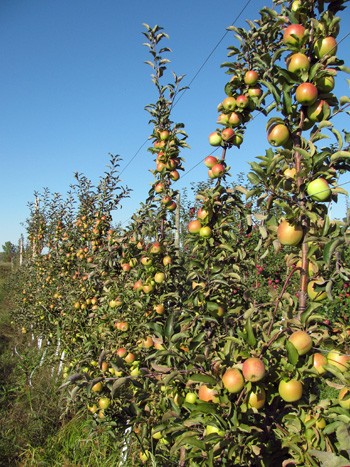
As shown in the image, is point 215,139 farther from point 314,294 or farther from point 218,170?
point 314,294

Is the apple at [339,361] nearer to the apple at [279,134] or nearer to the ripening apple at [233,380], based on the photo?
the ripening apple at [233,380]

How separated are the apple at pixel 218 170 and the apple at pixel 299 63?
0.62 metres

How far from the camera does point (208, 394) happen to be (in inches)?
47.0

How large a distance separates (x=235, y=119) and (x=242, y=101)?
0.30 feet

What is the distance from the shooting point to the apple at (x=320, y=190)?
108 cm

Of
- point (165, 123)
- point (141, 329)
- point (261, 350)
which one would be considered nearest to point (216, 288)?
point (261, 350)

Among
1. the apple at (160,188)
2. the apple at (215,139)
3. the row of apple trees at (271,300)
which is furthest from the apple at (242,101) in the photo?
the apple at (160,188)

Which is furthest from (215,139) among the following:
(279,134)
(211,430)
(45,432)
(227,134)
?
(45,432)

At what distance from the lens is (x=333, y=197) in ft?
3.89

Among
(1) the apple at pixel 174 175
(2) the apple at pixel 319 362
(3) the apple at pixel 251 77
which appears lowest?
(2) the apple at pixel 319 362

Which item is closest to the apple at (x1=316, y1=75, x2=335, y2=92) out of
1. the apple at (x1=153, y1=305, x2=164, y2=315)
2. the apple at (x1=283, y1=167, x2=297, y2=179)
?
the apple at (x1=283, y1=167, x2=297, y2=179)

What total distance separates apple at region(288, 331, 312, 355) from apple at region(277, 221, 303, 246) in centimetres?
31

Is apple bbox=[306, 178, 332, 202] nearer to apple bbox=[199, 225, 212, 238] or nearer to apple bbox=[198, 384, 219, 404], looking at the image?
apple bbox=[199, 225, 212, 238]

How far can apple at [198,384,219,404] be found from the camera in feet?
→ 3.81
